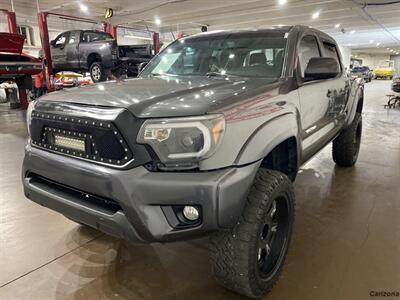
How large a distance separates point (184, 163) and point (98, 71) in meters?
9.11

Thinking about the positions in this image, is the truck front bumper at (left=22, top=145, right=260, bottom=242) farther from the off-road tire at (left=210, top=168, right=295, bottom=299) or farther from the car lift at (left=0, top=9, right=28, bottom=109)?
the car lift at (left=0, top=9, right=28, bottom=109)

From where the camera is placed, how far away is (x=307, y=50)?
9.10 feet

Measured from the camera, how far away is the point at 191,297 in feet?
6.05

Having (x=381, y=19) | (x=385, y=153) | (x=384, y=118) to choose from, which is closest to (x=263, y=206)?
(x=385, y=153)

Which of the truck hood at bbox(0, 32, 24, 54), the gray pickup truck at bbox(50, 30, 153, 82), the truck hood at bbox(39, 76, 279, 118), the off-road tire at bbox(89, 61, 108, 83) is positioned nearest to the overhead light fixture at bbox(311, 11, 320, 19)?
the gray pickup truck at bbox(50, 30, 153, 82)

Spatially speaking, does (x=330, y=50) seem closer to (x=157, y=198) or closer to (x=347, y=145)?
(x=347, y=145)

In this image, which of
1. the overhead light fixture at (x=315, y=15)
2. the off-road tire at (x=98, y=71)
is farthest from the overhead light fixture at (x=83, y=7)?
the overhead light fixture at (x=315, y=15)

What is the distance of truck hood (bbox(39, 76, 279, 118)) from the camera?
1500mm

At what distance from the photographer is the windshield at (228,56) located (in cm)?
241

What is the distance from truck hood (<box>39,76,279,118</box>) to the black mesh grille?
0.11 metres

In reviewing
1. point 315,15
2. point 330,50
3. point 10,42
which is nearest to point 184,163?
point 330,50

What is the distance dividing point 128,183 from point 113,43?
28.3 ft

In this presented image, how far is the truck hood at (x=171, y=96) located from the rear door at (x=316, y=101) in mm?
465

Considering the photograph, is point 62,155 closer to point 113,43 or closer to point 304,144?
point 304,144
